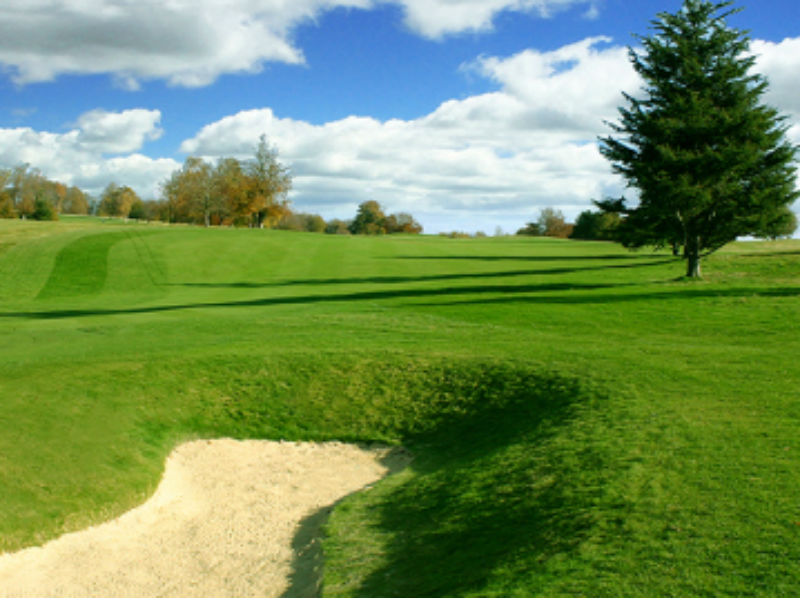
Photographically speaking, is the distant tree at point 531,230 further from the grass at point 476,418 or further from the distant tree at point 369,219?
the grass at point 476,418

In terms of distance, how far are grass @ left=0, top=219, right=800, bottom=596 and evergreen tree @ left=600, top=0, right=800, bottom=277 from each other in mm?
4856

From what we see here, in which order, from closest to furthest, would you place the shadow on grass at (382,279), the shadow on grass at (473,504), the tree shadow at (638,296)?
the shadow on grass at (473,504) → the tree shadow at (638,296) → the shadow on grass at (382,279)

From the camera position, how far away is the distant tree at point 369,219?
159625 millimetres

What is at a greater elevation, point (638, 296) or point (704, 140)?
point (704, 140)

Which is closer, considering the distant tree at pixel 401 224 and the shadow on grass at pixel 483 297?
the shadow on grass at pixel 483 297

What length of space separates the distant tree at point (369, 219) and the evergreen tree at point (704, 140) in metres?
123

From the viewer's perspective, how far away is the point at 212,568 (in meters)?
9.80

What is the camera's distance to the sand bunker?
9219 mm

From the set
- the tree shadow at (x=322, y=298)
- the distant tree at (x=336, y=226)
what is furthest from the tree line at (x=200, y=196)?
the tree shadow at (x=322, y=298)

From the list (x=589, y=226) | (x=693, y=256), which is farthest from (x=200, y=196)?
(x=693, y=256)

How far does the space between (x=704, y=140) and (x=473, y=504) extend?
3195 centimetres

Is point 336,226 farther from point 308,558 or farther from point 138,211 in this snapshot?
point 308,558

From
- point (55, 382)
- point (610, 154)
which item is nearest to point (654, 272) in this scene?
point (610, 154)

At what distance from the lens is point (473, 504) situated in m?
9.83
